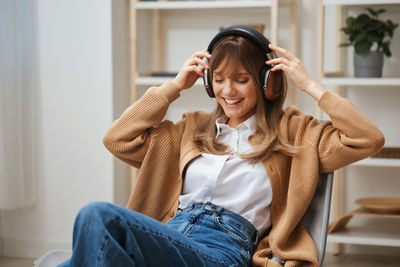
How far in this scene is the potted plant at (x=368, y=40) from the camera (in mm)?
2590

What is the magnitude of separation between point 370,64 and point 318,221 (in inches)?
51.3

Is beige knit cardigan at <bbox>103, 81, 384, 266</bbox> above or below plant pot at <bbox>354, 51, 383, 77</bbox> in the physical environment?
below

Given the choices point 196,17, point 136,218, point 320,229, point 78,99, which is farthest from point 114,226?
point 196,17

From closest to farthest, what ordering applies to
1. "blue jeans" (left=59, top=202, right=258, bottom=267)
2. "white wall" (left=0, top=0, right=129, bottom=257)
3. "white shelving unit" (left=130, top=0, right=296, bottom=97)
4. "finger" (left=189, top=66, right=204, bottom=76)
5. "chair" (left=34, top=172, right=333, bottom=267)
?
"blue jeans" (left=59, top=202, right=258, bottom=267) < "chair" (left=34, top=172, right=333, bottom=267) < "finger" (left=189, top=66, right=204, bottom=76) < "white shelving unit" (left=130, top=0, right=296, bottom=97) < "white wall" (left=0, top=0, right=129, bottom=257)

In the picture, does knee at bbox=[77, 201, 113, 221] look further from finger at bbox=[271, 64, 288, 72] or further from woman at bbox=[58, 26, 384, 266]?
finger at bbox=[271, 64, 288, 72]

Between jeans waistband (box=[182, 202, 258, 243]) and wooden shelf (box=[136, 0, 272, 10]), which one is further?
wooden shelf (box=[136, 0, 272, 10])

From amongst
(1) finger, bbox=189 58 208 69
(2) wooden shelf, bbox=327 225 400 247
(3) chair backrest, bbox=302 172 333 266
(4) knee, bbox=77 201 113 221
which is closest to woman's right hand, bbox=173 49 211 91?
(1) finger, bbox=189 58 208 69

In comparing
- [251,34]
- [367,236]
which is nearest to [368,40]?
[367,236]

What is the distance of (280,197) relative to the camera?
1.59 metres

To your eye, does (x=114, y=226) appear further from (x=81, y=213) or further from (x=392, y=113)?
(x=392, y=113)

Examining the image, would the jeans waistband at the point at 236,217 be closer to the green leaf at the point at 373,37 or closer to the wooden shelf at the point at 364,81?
the wooden shelf at the point at 364,81

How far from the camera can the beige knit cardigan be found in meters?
1.50

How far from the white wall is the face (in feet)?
Answer: 4.13

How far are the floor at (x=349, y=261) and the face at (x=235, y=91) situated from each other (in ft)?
4.61
